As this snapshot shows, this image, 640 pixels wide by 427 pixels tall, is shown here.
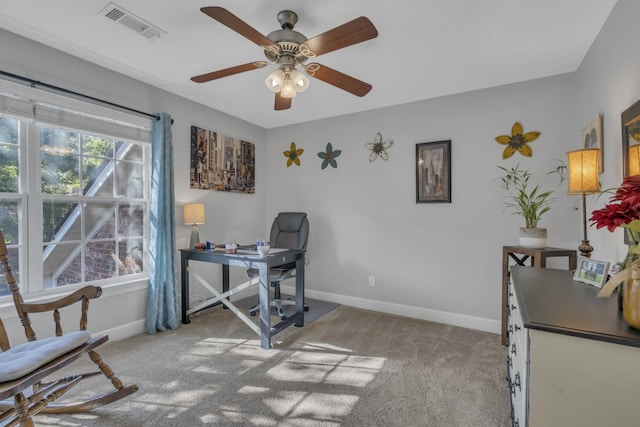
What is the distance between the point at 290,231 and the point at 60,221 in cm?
206

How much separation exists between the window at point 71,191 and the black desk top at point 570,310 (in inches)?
119

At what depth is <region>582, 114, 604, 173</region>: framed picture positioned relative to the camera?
1888 mm

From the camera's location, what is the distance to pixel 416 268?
3227mm

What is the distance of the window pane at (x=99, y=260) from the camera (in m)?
2.54

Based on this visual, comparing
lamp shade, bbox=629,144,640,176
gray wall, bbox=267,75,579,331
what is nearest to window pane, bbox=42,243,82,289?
gray wall, bbox=267,75,579,331

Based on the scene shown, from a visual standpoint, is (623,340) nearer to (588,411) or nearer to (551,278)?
(588,411)

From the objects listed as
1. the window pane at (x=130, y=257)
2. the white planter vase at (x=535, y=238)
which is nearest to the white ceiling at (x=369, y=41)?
the white planter vase at (x=535, y=238)

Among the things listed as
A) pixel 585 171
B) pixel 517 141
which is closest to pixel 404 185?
pixel 517 141

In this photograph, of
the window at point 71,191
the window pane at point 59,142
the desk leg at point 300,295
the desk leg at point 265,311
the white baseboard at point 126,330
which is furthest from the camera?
the desk leg at point 300,295

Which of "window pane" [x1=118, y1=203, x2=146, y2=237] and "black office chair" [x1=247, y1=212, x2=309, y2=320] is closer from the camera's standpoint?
"window pane" [x1=118, y1=203, x2=146, y2=237]

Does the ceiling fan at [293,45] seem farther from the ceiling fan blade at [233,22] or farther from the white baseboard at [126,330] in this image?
the white baseboard at [126,330]

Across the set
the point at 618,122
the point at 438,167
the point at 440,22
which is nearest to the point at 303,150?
the point at 438,167

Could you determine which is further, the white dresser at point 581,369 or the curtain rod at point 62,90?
the curtain rod at point 62,90

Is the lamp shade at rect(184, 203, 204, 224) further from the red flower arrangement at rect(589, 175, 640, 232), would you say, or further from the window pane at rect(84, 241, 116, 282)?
the red flower arrangement at rect(589, 175, 640, 232)
